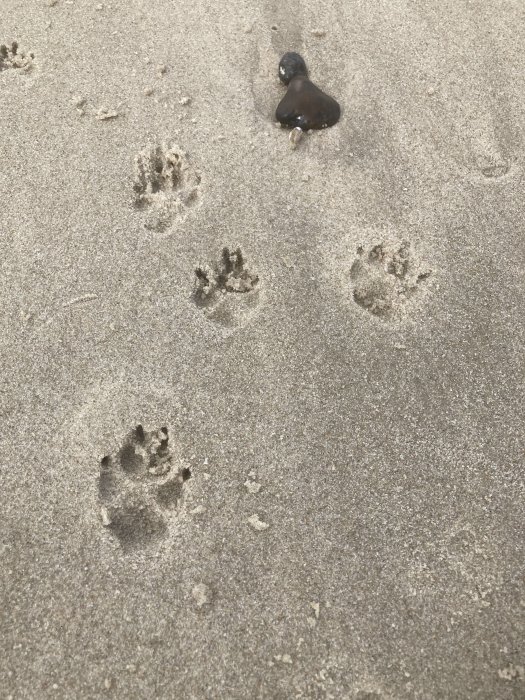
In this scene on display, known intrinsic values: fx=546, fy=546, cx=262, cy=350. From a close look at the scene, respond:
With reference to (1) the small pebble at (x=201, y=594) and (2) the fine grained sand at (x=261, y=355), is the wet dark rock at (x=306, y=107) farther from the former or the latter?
(1) the small pebble at (x=201, y=594)

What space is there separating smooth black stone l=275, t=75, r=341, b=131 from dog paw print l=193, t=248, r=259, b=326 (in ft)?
2.10

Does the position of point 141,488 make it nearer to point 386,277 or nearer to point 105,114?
point 386,277

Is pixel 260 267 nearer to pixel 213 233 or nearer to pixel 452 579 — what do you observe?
pixel 213 233

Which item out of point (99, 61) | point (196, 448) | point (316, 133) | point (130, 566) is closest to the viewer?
point (130, 566)

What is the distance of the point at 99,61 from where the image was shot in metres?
2.32

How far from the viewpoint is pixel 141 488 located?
62.8 inches

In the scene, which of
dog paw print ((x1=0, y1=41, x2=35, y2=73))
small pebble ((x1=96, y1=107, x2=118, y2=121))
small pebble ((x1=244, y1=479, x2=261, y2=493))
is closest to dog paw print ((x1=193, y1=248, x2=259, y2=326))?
small pebble ((x1=244, y1=479, x2=261, y2=493))

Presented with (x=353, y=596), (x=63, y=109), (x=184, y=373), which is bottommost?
(x=353, y=596)

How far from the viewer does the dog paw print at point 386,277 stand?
1.85 meters

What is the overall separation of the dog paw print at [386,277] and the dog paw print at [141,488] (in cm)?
81

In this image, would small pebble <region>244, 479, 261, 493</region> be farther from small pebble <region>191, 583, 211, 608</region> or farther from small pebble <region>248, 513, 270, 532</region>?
small pebble <region>191, 583, 211, 608</region>

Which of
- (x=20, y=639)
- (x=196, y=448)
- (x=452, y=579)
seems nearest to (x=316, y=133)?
(x=196, y=448)

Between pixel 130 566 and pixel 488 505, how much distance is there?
1.04m

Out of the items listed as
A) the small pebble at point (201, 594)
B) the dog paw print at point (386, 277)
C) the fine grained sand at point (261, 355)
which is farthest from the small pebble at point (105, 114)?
the small pebble at point (201, 594)
